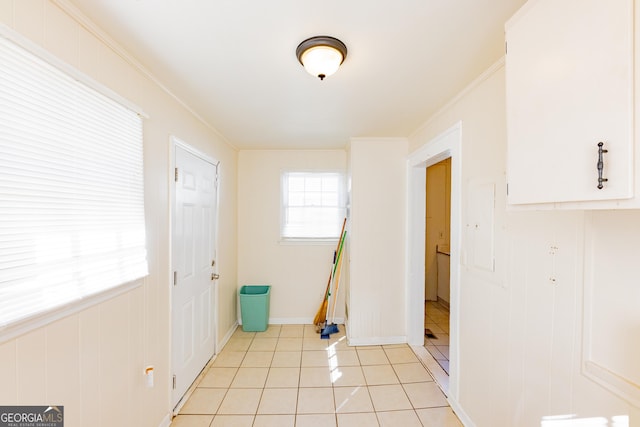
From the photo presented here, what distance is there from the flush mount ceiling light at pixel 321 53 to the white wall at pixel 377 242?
1.73m

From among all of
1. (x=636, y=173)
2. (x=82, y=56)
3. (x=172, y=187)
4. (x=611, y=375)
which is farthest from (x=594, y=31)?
(x=172, y=187)

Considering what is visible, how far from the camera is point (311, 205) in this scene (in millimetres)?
3709

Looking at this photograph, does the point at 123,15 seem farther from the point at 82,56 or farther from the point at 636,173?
the point at 636,173

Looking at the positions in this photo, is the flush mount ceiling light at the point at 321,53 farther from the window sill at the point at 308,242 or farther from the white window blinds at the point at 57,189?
the window sill at the point at 308,242

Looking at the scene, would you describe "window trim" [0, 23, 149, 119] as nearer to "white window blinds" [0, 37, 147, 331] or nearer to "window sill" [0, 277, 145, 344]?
"white window blinds" [0, 37, 147, 331]

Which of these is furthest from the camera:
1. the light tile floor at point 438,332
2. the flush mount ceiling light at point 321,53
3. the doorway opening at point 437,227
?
the doorway opening at point 437,227

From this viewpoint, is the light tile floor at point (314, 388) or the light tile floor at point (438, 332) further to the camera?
the light tile floor at point (438, 332)

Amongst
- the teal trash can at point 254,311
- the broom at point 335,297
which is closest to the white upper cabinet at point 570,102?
the broom at point 335,297

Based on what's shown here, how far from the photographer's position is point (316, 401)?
212 cm

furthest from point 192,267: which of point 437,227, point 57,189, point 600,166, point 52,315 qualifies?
point 437,227

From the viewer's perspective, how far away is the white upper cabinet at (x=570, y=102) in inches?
26.5

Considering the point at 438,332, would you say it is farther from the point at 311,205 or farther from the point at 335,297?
the point at 311,205

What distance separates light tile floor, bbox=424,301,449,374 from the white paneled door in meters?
2.39

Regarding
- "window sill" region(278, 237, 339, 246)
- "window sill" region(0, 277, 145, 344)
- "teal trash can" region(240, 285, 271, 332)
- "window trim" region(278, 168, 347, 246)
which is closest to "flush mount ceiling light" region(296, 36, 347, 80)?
"window sill" region(0, 277, 145, 344)
